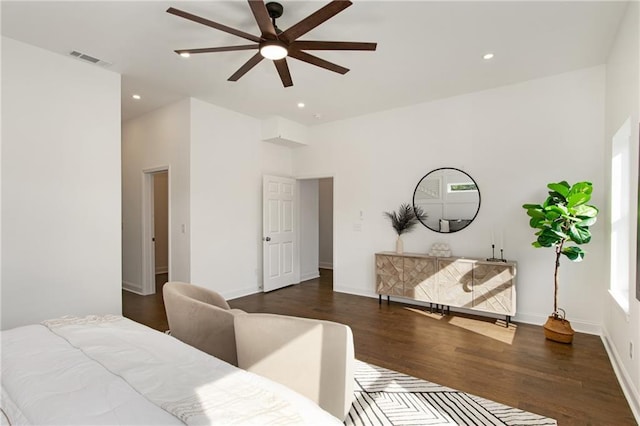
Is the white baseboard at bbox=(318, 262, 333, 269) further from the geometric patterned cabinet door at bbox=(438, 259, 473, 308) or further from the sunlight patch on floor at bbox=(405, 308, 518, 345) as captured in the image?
the geometric patterned cabinet door at bbox=(438, 259, 473, 308)

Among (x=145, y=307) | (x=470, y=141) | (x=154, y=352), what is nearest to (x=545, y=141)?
(x=470, y=141)

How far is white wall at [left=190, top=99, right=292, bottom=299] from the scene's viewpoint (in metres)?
4.71

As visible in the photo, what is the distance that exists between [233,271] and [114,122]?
2700 millimetres

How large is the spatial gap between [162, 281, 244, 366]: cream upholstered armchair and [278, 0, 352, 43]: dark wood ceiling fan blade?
208 centimetres

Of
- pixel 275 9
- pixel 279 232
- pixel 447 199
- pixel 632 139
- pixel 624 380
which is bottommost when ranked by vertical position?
pixel 624 380

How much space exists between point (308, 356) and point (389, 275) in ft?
10.2

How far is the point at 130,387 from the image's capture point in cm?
125

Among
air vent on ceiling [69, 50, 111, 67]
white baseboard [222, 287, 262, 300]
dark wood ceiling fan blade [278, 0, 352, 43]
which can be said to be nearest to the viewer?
dark wood ceiling fan blade [278, 0, 352, 43]

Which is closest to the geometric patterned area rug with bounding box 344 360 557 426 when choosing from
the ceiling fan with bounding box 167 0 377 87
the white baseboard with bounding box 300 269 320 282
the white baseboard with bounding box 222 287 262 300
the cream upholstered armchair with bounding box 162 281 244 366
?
the cream upholstered armchair with bounding box 162 281 244 366

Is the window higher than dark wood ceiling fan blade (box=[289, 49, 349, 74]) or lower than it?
lower

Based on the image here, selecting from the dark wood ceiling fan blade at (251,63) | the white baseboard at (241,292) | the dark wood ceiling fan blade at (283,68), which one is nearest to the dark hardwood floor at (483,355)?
the white baseboard at (241,292)

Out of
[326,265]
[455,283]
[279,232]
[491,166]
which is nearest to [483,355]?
[455,283]

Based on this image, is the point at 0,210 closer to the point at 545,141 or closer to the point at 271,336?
the point at 271,336

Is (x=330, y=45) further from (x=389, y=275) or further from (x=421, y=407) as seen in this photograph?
(x=389, y=275)
